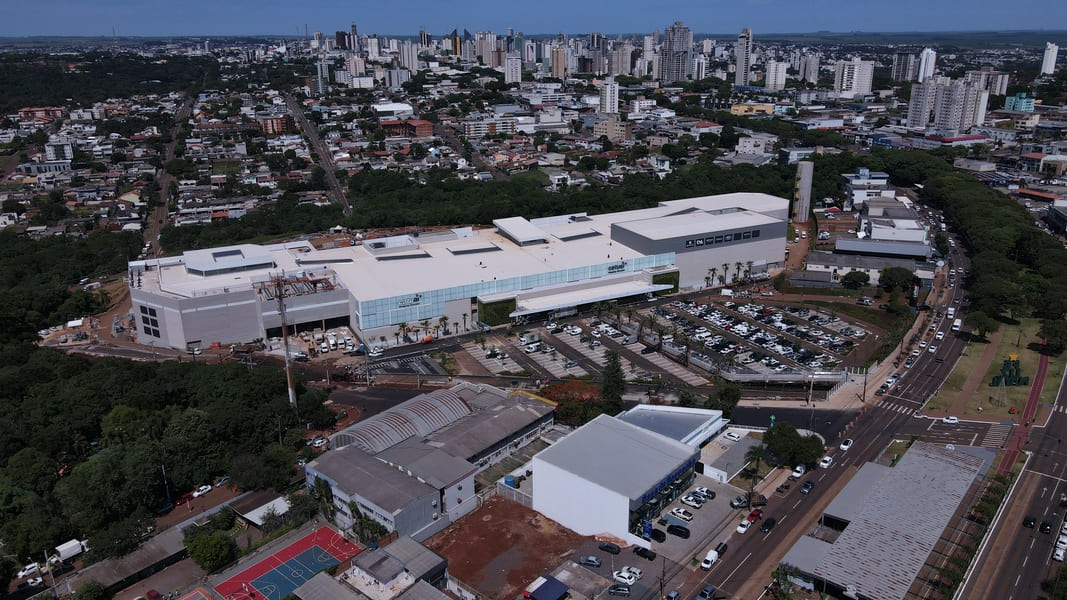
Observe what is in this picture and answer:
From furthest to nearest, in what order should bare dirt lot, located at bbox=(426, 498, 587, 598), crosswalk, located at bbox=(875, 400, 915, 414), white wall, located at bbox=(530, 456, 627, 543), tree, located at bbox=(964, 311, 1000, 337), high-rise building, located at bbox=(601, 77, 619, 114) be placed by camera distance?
high-rise building, located at bbox=(601, 77, 619, 114)
tree, located at bbox=(964, 311, 1000, 337)
crosswalk, located at bbox=(875, 400, 915, 414)
white wall, located at bbox=(530, 456, 627, 543)
bare dirt lot, located at bbox=(426, 498, 587, 598)

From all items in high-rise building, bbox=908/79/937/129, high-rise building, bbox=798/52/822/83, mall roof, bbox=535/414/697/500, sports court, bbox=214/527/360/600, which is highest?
high-rise building, bbox=798/52/822/83

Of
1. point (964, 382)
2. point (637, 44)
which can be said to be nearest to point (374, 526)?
point (964, 382)

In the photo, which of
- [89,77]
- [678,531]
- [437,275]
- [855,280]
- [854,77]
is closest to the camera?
[678,531]

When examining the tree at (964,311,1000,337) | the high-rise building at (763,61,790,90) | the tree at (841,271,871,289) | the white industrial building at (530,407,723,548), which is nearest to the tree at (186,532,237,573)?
the white industrial building at (530,407,723,548)

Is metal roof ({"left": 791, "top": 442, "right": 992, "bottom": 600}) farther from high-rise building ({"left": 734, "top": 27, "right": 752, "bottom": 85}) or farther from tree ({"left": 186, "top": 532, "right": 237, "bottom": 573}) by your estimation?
high-rise building ({"left": 734, "top": 27, "right": 752, "bottom": 85})

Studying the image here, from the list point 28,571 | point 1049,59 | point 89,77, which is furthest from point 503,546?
point 1049,59

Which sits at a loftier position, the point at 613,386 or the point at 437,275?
the point at 437,275

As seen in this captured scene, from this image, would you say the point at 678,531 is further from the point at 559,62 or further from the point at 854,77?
the point at 559,62
